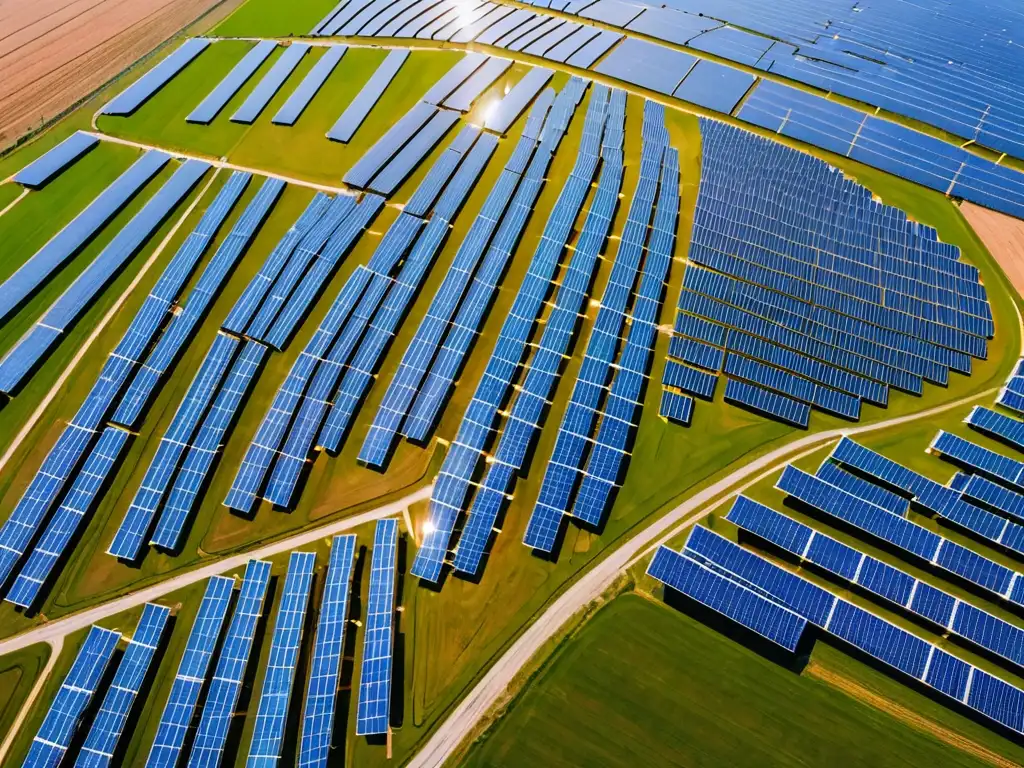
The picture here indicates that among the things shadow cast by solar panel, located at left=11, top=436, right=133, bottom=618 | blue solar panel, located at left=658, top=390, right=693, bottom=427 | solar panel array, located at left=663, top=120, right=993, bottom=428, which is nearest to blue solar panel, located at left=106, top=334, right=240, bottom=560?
shadow cast by solar panel, located at left=11, top=436, right=133, bottom=618

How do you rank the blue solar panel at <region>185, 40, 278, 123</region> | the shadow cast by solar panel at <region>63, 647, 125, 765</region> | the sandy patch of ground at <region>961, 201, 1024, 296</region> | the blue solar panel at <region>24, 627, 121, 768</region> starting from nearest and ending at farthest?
1. the blue solar panel at <region>24, 627, 121, 768</region>
2. the shadow cast by solar panel at <region>63, 647, 125, 765</region>
3. the sandy patch of ground at <region>961, 201, 1024, 296</region>
4. the blue solar panel at <region>185, 40, 278, 123</region>

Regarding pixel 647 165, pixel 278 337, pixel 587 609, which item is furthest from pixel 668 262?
pixel 278 337

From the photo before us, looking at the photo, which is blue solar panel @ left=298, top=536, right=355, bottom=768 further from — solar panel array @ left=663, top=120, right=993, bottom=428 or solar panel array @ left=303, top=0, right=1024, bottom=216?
solar panel array @ left=303, top=0, right=1024, bottom=216

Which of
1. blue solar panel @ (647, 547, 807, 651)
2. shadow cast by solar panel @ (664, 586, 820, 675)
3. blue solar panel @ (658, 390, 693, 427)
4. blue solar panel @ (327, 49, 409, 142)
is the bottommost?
shadow cast by solar panel @ (664, 586, 820, 675)

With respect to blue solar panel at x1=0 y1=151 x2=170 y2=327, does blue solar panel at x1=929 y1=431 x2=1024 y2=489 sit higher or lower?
lower

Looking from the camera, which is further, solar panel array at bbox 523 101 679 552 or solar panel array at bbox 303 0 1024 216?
solar panel array at bbox 303 0 1024 216

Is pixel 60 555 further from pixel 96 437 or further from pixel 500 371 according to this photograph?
pixel 500 371

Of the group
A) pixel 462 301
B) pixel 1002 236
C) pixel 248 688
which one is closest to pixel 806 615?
pixel 462 301
